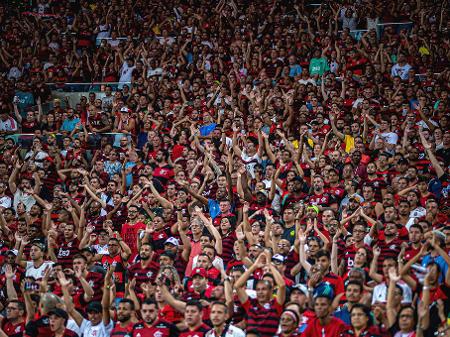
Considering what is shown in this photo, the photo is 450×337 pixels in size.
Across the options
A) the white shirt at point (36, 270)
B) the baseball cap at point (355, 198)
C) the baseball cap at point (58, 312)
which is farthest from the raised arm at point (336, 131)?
the baseball cap at point (58, 312)

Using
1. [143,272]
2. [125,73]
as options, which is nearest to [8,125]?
[125,73]

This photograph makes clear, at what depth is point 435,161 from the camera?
40.4 ft

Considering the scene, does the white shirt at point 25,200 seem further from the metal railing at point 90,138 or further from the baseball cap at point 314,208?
the baseball cap at point 314,208

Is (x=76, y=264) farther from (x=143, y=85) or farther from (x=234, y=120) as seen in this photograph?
(x=143, y=85)

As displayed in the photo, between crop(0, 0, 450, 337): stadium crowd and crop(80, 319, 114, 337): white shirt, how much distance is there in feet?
0.08

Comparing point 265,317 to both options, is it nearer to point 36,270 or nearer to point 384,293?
A: point 384,293

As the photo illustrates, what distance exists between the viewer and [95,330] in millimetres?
9242

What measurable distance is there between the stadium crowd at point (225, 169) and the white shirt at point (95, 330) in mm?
25

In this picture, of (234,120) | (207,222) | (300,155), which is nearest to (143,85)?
(234,120)

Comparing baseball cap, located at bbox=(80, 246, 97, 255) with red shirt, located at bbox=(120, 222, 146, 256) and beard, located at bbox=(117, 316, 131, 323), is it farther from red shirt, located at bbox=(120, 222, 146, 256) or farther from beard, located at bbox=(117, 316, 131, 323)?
beard, located at bbox=(117, 316, 131, 323)

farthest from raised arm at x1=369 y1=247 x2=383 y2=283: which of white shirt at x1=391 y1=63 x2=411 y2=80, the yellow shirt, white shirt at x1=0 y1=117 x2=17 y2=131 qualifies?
white shirt at x1=0 y1=117 x2=17 y2=131

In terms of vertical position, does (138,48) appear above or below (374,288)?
above

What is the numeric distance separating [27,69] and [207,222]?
8524mm

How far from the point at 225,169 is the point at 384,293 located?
499 cm
